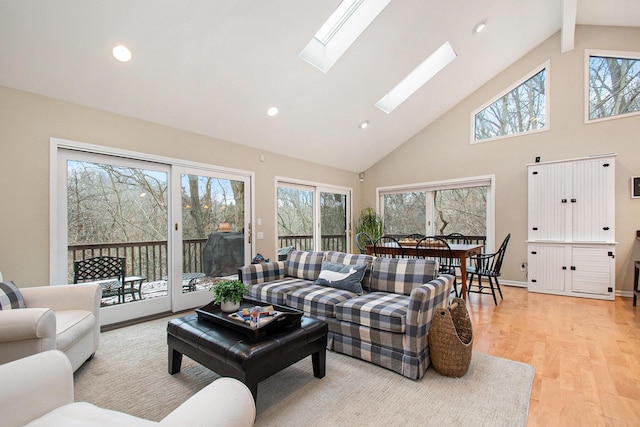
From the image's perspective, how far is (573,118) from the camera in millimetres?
4660

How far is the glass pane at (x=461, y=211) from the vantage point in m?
5.60

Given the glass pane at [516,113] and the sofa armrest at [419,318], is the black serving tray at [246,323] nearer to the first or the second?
the sofa armrest at [419,318]

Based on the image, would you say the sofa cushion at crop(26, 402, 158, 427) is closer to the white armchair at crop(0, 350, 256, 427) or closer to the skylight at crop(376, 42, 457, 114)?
the white armchair at crop(0, 350, 256, 427)

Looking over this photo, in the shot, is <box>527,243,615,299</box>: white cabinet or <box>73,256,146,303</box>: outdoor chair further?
<box>527,243,615,299</box>: white cabinet

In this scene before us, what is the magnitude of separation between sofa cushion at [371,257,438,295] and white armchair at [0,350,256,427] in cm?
219

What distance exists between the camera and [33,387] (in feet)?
Answer: 3.66

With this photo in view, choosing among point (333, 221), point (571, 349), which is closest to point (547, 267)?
point (571, 349)

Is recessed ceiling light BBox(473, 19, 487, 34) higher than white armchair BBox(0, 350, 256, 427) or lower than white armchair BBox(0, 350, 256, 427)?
higher

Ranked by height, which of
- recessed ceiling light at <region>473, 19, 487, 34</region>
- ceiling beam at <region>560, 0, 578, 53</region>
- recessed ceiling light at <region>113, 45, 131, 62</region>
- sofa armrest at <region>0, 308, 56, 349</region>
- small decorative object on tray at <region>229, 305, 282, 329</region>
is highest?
ceiling beam at <region>560, 0, 578, 53</region>

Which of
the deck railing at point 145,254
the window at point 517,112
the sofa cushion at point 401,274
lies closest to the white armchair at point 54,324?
the deck railing at point 145,254

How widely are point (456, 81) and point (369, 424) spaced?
532cm

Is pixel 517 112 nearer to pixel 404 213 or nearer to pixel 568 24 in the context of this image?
pixel 568 24

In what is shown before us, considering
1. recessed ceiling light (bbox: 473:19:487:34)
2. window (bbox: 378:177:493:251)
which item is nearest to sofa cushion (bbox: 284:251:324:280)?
window (bbox: 378:177:493:251)

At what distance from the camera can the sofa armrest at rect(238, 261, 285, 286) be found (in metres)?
3.50
